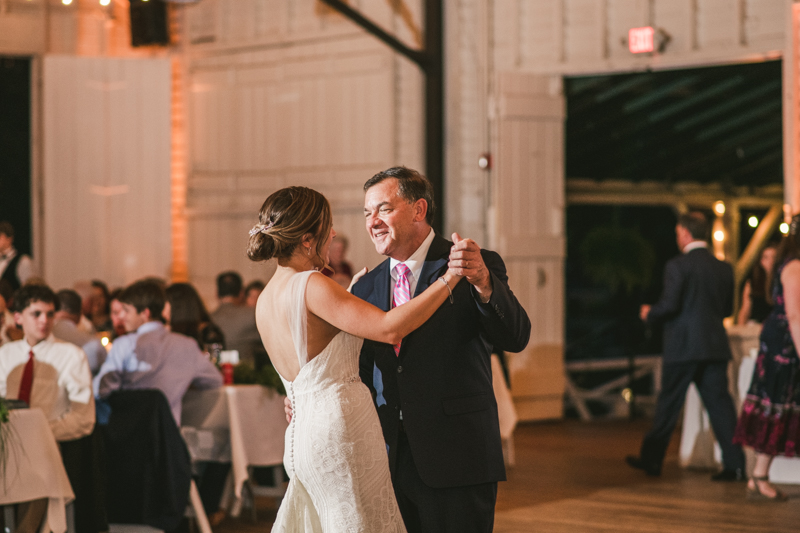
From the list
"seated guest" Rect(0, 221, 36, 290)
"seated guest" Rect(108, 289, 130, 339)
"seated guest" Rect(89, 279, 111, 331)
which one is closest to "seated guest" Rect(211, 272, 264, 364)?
"seated guest" Rect(108, 289, 130, 339)

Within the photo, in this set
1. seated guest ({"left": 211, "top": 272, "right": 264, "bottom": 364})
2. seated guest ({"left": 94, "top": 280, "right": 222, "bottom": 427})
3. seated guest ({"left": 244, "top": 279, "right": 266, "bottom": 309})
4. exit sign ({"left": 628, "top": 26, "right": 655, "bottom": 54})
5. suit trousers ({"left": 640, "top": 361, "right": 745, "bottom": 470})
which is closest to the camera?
seated guest ({"left": 94, "top": 280, "right": 222, "bottom": 427})

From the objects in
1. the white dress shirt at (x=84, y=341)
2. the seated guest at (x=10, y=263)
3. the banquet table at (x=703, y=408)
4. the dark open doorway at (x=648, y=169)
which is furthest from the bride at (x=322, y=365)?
the dark open doorway at (x=648, y=169)

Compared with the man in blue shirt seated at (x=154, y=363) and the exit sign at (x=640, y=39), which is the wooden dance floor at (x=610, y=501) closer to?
the man in blue shirt seated at (x=154, y=363)

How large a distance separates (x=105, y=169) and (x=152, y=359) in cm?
540

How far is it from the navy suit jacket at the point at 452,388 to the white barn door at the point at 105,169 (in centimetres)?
751

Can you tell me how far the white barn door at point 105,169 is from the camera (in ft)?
31.1

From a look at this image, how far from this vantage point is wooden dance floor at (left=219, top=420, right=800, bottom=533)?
196 inches

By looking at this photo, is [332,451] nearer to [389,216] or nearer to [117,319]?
[389,216]

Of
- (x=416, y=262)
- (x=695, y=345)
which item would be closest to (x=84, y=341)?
(x=416, y=262)

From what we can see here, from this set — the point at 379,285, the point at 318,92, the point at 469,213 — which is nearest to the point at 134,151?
the point at 318,92

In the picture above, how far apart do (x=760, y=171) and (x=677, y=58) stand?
6268 millimetres

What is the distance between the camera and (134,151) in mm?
9750

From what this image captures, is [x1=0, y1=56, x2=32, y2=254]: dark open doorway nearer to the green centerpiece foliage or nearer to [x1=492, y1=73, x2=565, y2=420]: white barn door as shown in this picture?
[x1=492, y1=73, x2=565, y2=420]: white barn door

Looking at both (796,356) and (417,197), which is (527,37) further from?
(417,197)
